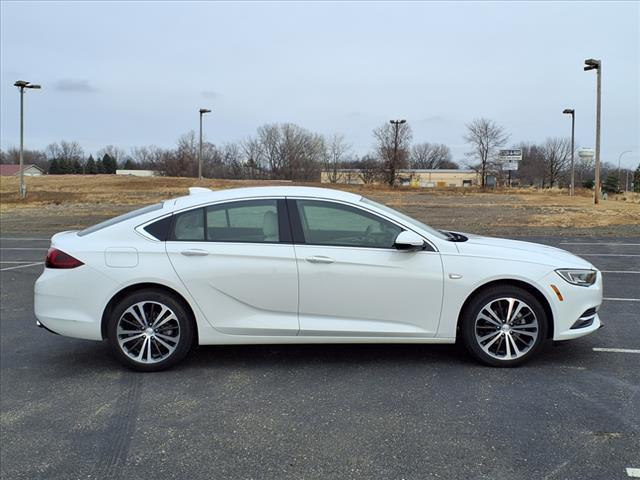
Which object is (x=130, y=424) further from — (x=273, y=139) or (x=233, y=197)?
(x=273, y=139)

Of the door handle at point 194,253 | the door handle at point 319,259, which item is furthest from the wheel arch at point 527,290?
the door handle at point 194,253

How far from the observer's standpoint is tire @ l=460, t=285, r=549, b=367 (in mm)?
4484

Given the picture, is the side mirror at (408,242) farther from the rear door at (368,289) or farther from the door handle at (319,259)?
the door handle at (319,259)

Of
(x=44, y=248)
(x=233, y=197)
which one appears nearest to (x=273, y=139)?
(x=44, y=248)

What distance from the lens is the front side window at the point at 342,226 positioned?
15.1 feet

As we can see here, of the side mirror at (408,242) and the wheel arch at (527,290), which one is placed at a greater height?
the side mirror at (408,242)

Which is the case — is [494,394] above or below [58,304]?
below

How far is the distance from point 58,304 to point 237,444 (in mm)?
2203

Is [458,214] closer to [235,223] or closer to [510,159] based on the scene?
[235,223]

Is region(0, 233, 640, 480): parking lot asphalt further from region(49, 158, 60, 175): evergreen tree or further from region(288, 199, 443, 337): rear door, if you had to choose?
region(49, 158, 60, 175): evergreen tree

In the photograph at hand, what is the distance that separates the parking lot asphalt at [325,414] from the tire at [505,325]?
15 cm

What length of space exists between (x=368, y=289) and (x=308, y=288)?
0.49 meters

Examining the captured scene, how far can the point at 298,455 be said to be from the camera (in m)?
3.26

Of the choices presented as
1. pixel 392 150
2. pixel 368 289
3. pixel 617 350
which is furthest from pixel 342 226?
pixel 392 150
